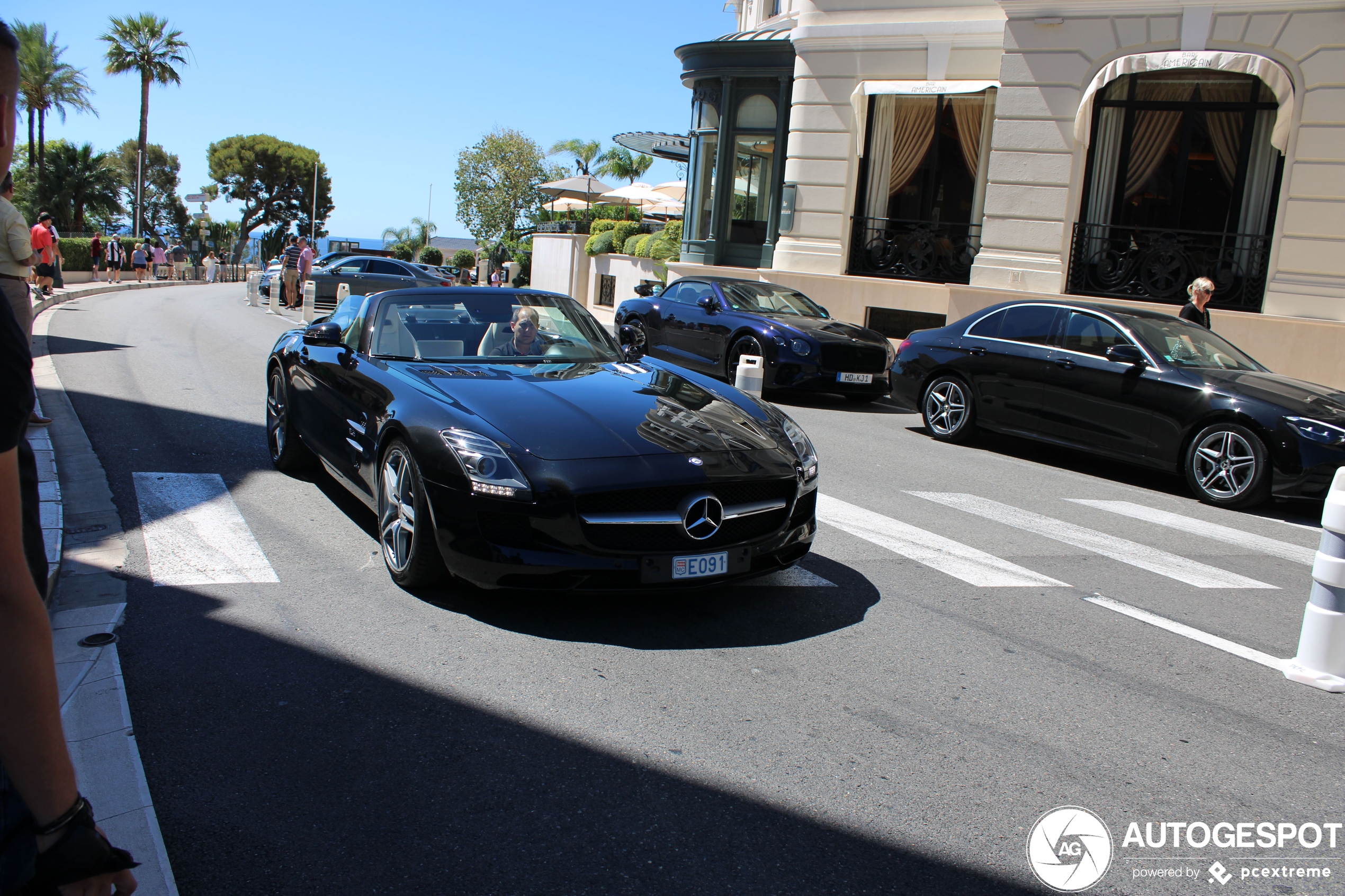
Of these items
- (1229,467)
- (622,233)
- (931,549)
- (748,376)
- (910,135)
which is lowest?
(931,549)

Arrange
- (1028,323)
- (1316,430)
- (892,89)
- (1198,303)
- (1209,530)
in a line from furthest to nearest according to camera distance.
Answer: (892,89)
(1198,303)
(1028,323)
(1316,430)
(1209,530)

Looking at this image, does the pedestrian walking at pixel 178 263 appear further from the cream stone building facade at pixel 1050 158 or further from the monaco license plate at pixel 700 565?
the monaco license plate at pixel 700 565

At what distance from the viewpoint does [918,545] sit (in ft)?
21.4

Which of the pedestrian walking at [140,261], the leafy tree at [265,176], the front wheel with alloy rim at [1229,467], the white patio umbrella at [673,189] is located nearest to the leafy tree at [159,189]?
the leafy tree at [265,176]

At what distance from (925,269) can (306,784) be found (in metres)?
17.4

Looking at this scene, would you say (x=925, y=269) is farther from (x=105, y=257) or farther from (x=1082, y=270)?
(x=105, y=257)

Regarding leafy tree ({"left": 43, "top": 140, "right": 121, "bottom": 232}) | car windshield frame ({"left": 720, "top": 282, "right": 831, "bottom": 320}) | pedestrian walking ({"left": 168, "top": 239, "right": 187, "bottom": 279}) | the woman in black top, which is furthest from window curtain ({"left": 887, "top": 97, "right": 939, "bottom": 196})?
leafy tree ({"left": 43, "top": 140, "right": 121, "bottom": 232})

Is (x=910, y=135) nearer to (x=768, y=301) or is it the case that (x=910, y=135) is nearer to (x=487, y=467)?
(x=768, y=301)

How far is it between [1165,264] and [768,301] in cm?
654

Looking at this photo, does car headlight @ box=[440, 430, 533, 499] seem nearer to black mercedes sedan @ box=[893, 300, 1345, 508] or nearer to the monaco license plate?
the monaco license plate

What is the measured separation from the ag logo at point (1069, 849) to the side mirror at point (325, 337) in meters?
4.72

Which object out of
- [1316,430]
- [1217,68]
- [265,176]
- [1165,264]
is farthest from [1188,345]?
[265,176]

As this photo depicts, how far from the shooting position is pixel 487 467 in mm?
4582

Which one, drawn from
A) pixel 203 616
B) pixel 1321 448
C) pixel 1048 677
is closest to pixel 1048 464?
pixel 1321 448
